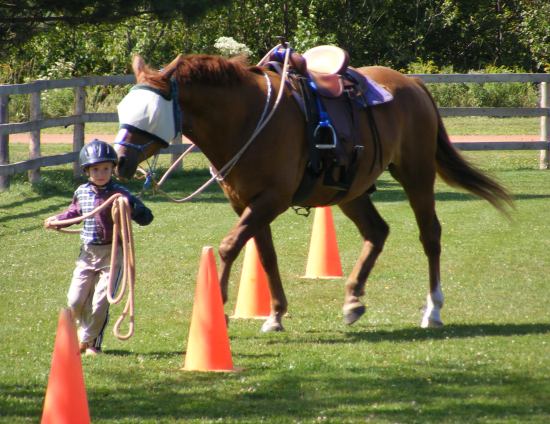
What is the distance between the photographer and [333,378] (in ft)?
22.5

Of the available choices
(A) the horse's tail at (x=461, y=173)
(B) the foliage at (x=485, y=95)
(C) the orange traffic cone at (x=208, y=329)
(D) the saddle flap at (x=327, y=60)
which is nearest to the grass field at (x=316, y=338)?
(C) the orange traffic cone at (x=208, y=329)

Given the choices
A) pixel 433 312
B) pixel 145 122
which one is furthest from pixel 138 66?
pixel 433 312

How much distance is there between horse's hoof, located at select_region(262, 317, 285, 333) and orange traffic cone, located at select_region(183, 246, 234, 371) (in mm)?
1406

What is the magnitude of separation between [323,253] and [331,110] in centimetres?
301

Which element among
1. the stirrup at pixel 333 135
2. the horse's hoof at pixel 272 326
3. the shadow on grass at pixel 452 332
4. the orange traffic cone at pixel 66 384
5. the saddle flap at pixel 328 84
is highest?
the saddle flap at pixel 328 84

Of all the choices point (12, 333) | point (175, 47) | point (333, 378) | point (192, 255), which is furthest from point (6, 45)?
point (175, 47)

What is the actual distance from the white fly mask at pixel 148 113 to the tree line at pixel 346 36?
1757cm

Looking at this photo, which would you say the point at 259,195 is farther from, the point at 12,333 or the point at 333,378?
the point at 12,333

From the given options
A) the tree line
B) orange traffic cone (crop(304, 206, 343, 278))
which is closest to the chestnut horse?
orange traffic cone (crop(304, 206, 343, 278))

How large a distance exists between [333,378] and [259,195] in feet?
5.40

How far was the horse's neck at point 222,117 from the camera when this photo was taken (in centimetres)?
773

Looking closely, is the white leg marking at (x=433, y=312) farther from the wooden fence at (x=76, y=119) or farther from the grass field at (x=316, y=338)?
the wooden fence at (x=76, y=119)

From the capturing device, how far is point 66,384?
17.6 ft

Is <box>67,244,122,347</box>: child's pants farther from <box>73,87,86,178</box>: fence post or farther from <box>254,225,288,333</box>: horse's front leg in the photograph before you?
<box>73,87,86,178</box>: fence post
